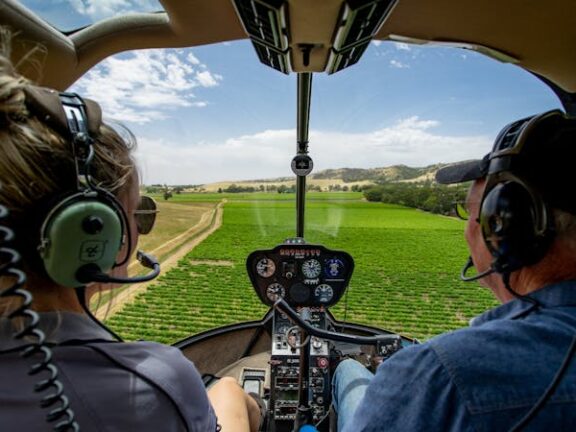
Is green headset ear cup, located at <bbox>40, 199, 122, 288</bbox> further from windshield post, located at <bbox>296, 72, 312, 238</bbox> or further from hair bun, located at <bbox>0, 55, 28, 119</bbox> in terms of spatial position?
windshield post, located at <bbox>296, 72, 312, 238</bbox>

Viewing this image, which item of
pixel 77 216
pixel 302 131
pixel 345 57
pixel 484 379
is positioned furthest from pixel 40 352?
pixel 302 131

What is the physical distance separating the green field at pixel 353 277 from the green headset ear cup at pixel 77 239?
1192 millimetres

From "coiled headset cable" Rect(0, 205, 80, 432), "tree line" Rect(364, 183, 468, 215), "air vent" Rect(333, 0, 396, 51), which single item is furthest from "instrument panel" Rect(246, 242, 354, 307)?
"coiled headset cable" Rect(0, 205, 80, 432)

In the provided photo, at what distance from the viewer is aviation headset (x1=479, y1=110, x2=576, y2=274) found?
70cm

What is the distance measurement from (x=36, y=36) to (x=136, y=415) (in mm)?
1279

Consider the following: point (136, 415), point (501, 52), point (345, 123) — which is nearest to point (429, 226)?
point (345, 123)

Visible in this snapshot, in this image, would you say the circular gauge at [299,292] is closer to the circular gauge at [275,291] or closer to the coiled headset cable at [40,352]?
the circular gauge at [275,291]

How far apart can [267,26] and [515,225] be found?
→ 0.91 m

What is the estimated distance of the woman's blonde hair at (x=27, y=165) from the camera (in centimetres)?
51

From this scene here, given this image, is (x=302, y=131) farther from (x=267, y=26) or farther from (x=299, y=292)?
(x=267, y=26)

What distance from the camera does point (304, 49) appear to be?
138 centimetres

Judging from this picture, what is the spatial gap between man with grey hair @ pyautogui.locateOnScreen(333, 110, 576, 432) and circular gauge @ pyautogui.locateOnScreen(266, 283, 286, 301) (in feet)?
4.35

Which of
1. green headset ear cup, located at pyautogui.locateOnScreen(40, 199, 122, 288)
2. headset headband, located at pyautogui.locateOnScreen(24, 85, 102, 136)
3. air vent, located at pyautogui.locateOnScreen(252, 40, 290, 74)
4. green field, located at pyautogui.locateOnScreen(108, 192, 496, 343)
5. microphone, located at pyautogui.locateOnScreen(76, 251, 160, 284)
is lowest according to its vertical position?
green field, located at pyautogui.locateOnScreen(108, 192, 496, 343)

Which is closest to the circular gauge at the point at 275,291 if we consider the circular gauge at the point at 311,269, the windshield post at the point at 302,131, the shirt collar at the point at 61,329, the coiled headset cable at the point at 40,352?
the circular gauge at the point at 311,269
